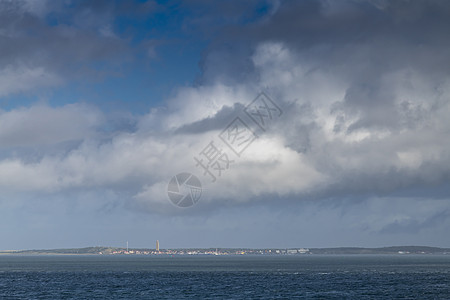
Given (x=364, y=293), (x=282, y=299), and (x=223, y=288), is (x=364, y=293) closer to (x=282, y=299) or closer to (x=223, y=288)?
(x=282, y=299)

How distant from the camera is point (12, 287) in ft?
512

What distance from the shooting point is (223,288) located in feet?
489

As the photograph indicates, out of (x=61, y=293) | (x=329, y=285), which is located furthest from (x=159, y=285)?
(x=329, y=285)

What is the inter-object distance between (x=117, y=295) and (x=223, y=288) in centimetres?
3012

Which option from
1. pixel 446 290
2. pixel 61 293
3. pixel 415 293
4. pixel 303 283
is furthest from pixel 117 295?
pixel 446 290

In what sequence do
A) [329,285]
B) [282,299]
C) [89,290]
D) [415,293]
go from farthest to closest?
[329,285] < [89,290] < [415,293] < [282,299]

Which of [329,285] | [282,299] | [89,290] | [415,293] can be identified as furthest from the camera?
[329,285]

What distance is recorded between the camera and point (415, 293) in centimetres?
13150

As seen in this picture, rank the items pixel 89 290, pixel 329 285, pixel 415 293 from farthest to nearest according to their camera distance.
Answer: pixel 329 285 → pixel 89 290 → pixel 415 293

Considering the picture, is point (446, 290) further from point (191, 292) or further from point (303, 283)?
A: point (191, 292)

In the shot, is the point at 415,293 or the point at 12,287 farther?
the point at 12,287

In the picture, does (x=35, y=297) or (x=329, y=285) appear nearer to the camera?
(x=35, y=297)

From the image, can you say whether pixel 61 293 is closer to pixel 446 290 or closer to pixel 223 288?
pixel 223 288

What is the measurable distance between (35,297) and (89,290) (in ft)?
59.6
